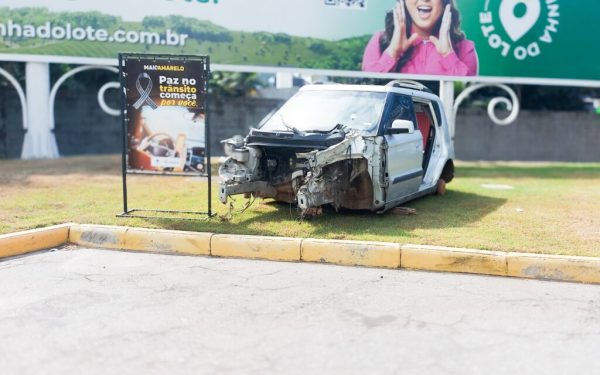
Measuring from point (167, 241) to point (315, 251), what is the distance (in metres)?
1.63

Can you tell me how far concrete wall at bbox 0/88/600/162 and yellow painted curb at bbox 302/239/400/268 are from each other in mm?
11999

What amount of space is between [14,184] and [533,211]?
26.7 ft

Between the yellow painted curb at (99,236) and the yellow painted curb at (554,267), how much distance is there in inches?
160

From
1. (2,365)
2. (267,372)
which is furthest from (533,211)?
(2,365)

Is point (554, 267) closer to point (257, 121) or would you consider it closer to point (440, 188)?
point (440, 188)

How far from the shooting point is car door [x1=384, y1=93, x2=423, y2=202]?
769 cm

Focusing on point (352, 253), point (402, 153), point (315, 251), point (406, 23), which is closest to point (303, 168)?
point (315, 251)

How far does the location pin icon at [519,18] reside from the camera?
14906 mm

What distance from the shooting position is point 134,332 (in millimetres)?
4246

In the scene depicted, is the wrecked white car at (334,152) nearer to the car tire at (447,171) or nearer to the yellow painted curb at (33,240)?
the car tire at (447,171)

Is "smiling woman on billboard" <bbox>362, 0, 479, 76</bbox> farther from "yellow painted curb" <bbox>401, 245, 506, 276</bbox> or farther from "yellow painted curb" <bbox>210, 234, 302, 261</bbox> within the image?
"yellow painted curb" <bbox>401, 245, 506, 276</bbox>

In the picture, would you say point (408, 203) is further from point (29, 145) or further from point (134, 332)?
point (29, 145)

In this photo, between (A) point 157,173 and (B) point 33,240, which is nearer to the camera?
(B) point 33,240

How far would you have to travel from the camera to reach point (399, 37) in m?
14.5
